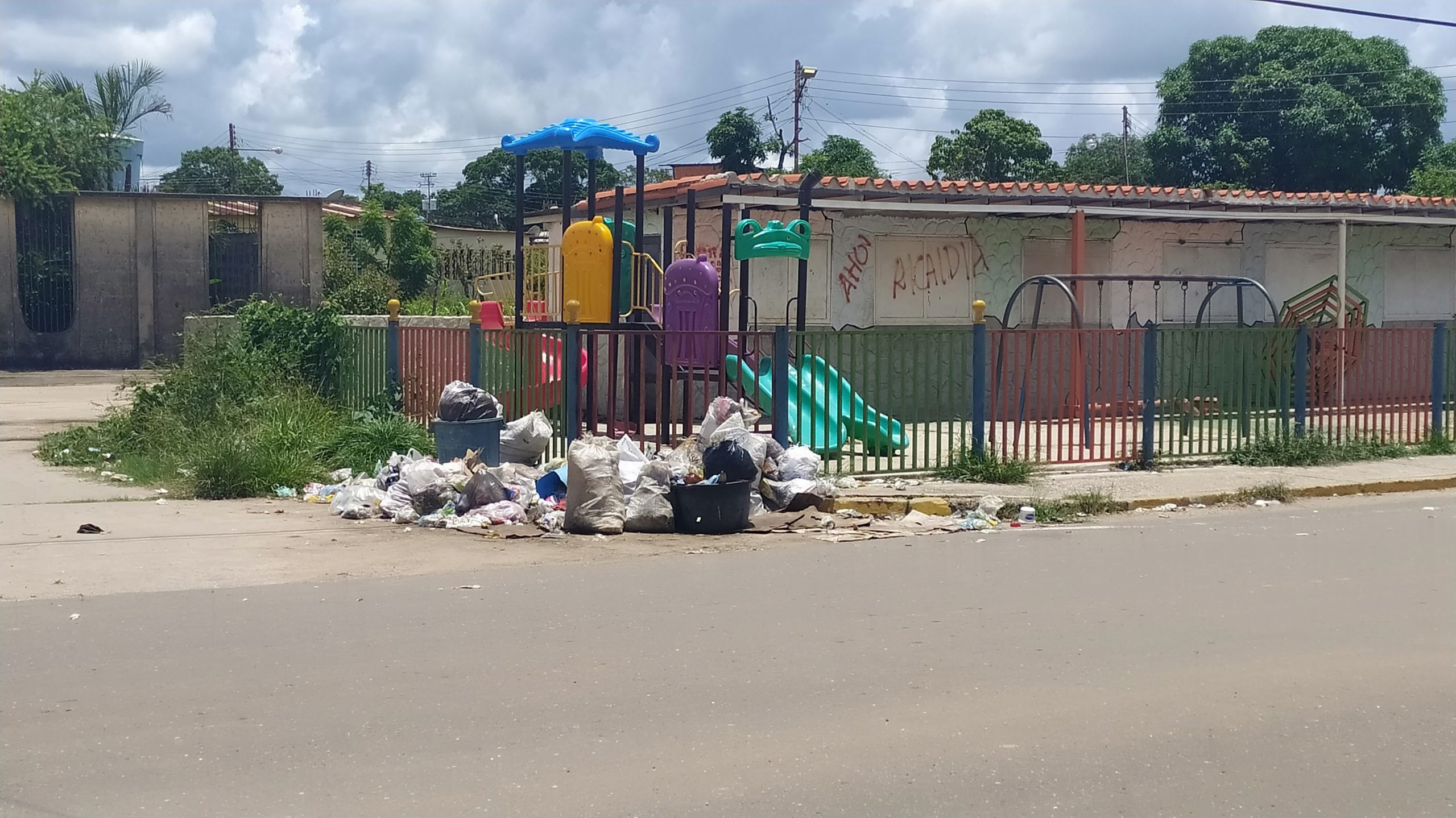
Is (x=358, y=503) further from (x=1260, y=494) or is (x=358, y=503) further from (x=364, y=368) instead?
(x=1260, y=494)

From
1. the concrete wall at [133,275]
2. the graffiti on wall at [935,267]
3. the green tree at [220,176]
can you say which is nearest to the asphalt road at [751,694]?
the graffiti on wall at [935,267]

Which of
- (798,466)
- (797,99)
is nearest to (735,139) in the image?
(797,99)

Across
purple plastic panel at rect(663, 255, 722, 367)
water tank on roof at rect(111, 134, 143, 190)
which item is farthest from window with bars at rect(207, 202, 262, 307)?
purple plastic panel at rect(663, 255, 722, 367)

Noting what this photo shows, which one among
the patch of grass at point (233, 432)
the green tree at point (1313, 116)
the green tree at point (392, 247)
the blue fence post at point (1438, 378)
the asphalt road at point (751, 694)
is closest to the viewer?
the asphalt road at point (751, 694)

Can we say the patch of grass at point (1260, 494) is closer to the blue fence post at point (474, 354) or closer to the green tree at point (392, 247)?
the blue fence post at point (474, 354)

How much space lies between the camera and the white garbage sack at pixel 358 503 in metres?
11.1

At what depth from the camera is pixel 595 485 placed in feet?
34.9

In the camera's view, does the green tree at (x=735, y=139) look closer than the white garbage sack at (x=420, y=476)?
No

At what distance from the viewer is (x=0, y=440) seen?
17484mm

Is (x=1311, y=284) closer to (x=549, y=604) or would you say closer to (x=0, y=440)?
(x=549, y=604)

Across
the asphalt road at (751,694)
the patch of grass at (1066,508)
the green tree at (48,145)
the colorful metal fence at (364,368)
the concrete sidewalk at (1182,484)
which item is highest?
the green tree at (48,145)

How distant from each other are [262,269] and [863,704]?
107 feet

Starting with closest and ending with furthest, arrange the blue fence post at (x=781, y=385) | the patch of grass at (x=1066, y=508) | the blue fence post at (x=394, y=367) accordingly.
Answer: the patch of grass at (x=1066, y=508), the blue fence post at (x=781, y=385), the blue fence post at (x=394, y=367)

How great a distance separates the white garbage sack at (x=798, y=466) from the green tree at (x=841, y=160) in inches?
1482
